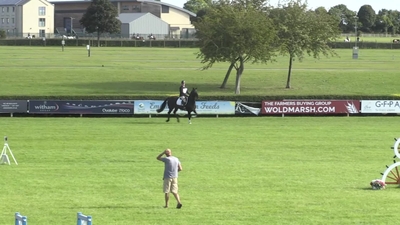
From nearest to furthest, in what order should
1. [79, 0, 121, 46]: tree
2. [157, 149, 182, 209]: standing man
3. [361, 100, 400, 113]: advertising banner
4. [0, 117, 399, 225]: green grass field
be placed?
[157, 149, 182, 209]: standing man → [0, 117, 399, 225]: green grass field → [361, 100, 400, 113]: advertising banner → [79, 0, 121, 46]: tree

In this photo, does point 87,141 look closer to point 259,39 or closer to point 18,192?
point 18,192

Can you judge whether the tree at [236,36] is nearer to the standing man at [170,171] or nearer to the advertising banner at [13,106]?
the advertising banner at [13,106]

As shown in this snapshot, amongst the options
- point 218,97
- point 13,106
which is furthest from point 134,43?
point 13,106

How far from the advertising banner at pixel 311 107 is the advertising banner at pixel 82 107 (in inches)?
338

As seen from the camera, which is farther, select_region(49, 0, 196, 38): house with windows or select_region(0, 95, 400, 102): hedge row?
select_region(49, 0, 196, 38): house with windows

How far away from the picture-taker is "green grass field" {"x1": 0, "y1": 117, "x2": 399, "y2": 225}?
757 inches

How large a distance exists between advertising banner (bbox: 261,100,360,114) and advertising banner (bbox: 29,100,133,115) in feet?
28.2

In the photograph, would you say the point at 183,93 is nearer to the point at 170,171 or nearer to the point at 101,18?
the point at 170,171

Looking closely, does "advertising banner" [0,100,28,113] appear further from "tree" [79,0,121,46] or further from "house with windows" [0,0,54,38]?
"house with windows" [0,0,54,38]

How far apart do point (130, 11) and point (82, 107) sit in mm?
133667

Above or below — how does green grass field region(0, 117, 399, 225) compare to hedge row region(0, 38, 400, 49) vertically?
below

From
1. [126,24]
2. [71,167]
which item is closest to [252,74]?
[71,167]

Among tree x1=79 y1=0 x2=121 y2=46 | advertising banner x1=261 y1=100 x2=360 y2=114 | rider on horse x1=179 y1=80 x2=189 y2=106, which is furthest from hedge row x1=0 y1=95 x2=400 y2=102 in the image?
tree x1=79 y1=0 x2=121 y2=46

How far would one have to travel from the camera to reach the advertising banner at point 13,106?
44.9 m
